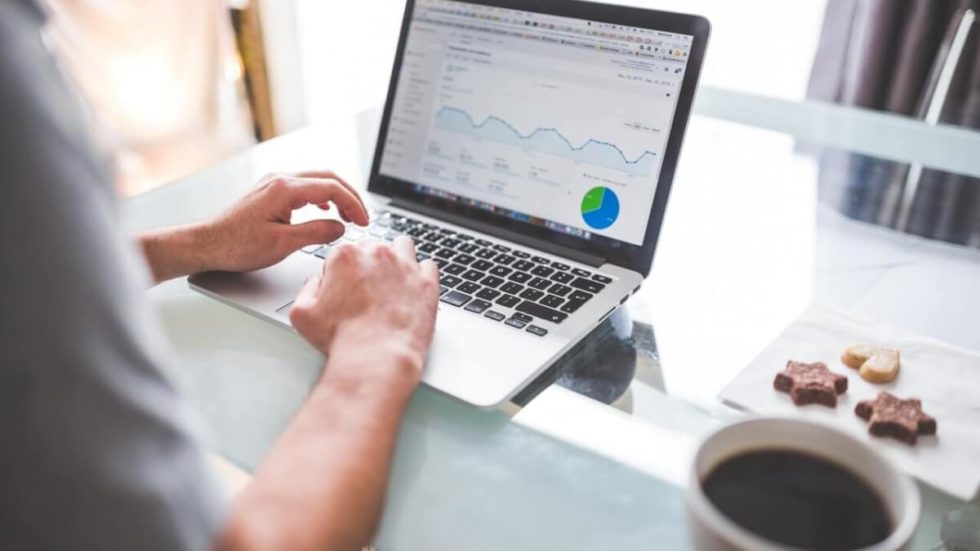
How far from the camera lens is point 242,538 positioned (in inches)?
18.9

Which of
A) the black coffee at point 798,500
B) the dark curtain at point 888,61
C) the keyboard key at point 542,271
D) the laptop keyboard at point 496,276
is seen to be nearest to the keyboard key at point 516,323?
the laptop keyboard at point 496,276

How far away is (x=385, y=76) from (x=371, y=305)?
1.77 meters

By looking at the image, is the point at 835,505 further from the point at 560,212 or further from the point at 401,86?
the point at 401,86

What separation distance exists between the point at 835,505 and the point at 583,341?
0.36 metres

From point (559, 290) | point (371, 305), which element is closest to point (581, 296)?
point (559, 290)

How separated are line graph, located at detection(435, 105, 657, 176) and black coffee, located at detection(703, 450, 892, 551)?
0.47 metres

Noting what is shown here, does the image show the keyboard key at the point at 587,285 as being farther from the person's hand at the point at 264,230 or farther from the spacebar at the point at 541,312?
the person's hand at the point at 264,230

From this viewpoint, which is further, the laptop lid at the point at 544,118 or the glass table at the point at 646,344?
the laptop lid at the point at 544,118

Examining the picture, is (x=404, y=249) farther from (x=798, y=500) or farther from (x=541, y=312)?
(x=798, y=500)

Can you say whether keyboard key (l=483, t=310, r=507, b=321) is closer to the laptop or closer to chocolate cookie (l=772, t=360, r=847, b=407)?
the laptop

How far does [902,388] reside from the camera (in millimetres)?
710

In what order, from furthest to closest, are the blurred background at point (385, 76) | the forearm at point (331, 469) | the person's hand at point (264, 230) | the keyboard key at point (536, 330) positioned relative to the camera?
1. the blurred background at point (385, 76)
2. the person's hand at point (264, 230)
3. the keyboard key at point (536, 330)
4. the forearm at point (331, 469)

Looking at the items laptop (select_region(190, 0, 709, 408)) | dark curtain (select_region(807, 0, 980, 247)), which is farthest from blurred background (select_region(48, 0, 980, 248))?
laptop (select_region(190, 0, 709, 408))

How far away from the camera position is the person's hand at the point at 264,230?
0.90m
